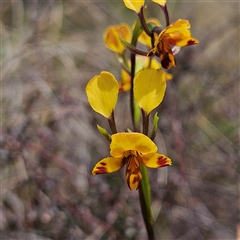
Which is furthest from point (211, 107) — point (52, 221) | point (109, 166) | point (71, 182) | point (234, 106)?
point (109, 166)

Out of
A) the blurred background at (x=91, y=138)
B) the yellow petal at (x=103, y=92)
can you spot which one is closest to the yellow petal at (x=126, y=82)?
the yellow petal at (x=103, y=92)

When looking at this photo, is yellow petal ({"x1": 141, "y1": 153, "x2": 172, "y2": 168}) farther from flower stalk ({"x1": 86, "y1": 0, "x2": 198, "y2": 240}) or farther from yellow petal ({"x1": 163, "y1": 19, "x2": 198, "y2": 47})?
yellow petal ({"x1": 163, "y1": 19, "x2": 198, "y2": 47})

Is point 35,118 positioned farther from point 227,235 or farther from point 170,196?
point 227,235

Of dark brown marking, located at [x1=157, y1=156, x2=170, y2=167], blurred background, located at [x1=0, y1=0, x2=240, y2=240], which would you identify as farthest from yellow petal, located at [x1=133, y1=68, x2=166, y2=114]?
blurred background, located at [x1=0, y1=0, x2=240, y2=240]

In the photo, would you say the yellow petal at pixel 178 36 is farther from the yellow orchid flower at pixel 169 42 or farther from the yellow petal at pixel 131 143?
the yellow petal at pixel 131 143

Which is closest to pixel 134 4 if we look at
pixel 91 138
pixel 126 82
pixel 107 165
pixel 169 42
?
pixel 169 42
